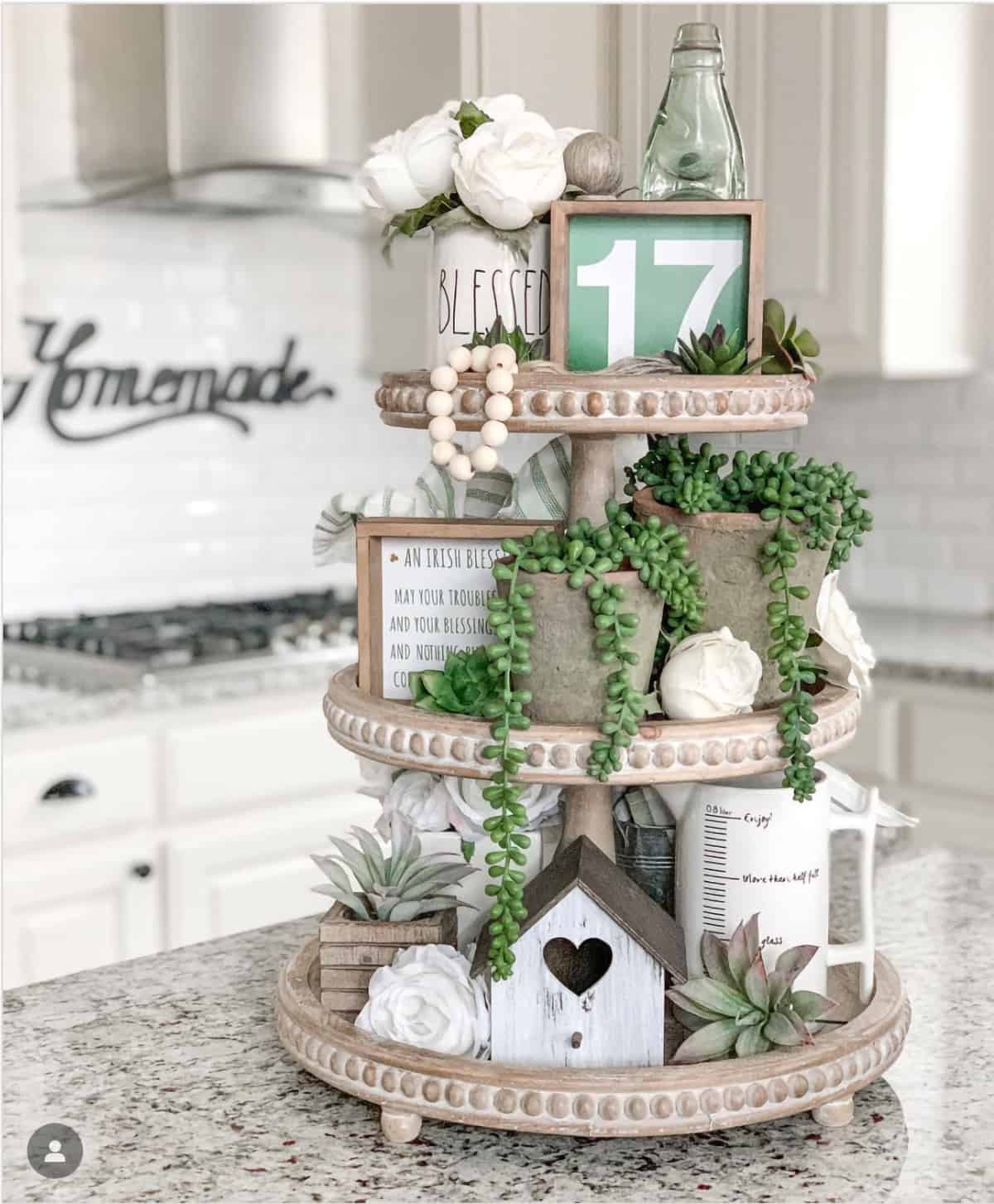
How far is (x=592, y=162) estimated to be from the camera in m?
1.11

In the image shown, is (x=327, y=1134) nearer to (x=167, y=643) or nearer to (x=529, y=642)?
(x=529, y=642)

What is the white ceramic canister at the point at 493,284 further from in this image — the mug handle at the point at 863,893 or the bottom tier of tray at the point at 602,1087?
the bottom tier of tray at the point at 602,1087

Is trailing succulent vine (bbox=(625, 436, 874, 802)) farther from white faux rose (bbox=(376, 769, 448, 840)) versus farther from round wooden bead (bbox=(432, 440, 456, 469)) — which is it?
white faux rose (bbox=(376, 769, 448, 840))

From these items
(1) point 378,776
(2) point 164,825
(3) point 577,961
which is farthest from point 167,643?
(3) point 577,961

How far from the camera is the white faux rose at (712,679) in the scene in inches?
40.5

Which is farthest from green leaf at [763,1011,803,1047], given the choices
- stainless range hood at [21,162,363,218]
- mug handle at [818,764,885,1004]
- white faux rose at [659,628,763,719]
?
stainless range hood at [21,162,363,218]

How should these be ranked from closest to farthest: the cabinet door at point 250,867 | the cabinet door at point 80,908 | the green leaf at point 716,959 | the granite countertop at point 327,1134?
the granite countertop at point 327,1134 → the green leaf at point 716,959 → the cabinet door at point 80,908 → the cabinet door at point 250,867

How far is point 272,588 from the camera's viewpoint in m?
3.65

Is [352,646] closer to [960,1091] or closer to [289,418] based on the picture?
[289,418]

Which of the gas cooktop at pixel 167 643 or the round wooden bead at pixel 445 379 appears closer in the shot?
the round wooden bead at pixel 445 379

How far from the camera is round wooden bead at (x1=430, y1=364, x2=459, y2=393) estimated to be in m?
1.03

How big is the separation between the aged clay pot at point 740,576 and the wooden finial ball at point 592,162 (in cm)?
25

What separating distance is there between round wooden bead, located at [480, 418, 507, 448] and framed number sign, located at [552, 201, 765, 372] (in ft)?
0.29

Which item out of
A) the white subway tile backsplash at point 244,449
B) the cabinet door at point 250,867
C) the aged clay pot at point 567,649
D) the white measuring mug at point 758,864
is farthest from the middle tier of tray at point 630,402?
the white subway tile backsplash at point 244,449
